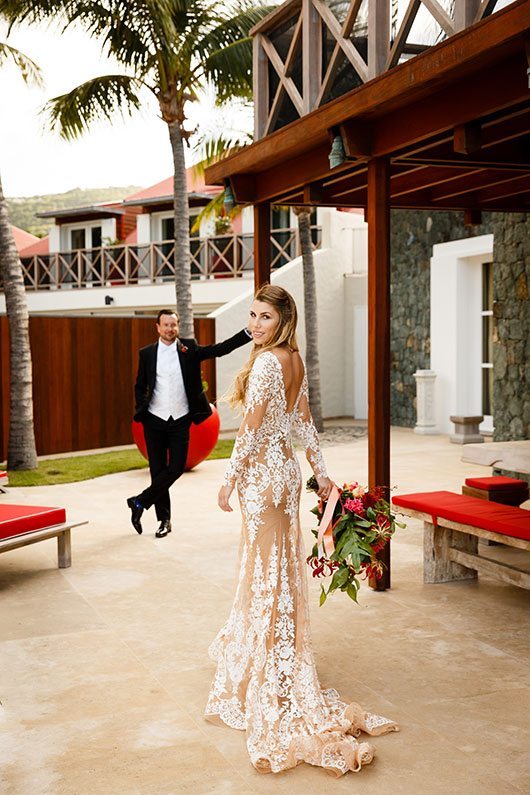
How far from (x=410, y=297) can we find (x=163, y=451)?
9140 mm

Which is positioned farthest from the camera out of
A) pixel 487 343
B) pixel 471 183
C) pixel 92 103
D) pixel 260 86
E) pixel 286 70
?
pixel 487 343

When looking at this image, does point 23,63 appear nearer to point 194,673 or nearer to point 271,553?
point 194,673

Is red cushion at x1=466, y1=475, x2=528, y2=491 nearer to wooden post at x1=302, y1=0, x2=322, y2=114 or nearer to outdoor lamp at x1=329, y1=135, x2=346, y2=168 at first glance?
outdoor lamp at x1=329, y1=135, x2=346, y2=168

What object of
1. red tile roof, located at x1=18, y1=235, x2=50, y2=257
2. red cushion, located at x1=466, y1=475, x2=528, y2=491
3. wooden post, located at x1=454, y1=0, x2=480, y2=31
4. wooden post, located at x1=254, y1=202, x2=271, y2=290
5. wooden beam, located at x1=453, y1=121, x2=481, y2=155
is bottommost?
red cushion, located at x1=466, y1=475, x2=528, y2=491

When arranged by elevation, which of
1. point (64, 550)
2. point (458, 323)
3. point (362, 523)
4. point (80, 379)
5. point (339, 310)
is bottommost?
point (64, 550)

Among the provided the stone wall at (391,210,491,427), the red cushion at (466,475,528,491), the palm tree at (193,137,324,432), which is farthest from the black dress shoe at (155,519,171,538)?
the stone wall at (391,210,491,427)

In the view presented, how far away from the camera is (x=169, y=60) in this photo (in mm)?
13039

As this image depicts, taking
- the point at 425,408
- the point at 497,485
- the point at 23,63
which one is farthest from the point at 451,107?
the point at 425,408

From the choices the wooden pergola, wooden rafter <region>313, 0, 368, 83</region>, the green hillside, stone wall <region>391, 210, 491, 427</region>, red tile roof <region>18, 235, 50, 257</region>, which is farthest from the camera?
the green hillside

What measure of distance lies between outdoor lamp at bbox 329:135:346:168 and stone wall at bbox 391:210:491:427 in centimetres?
950

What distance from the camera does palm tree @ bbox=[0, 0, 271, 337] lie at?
1248cm

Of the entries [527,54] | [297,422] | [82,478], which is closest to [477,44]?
[527,54]

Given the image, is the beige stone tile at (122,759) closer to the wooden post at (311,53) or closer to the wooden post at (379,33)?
the wooden post at (379,33)

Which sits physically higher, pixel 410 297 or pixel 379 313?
pixel 410 297
